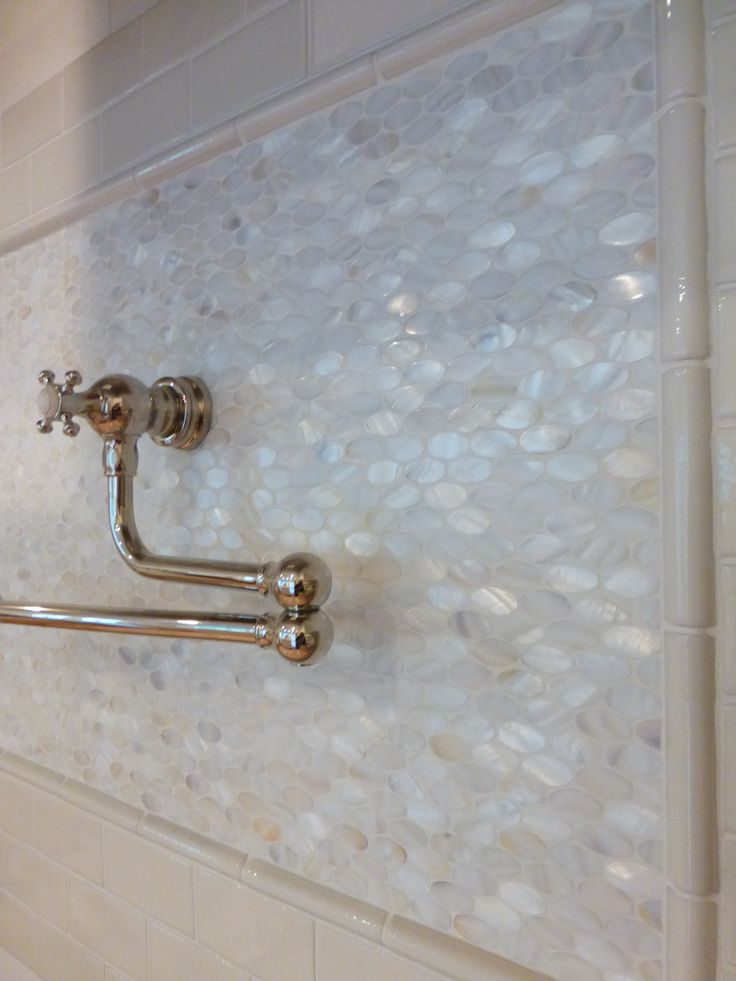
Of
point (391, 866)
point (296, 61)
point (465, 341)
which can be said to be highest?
point (296, 61)

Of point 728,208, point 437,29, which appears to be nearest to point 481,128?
point 437,29

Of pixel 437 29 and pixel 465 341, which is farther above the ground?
pixel 437 29

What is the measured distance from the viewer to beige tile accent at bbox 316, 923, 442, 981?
1.80 feet

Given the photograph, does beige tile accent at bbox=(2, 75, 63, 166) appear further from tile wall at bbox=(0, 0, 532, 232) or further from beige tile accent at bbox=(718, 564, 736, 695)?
beige tile accent at bbox=(718, 564, 736, 695)

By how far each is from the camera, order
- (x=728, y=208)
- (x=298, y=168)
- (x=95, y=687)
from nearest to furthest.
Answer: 1. (x=728, y=208)
2. (x=298, y=168)
3. (x=95, y=687)

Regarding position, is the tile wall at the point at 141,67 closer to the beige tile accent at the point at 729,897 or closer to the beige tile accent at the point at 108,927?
the beige tile accent at the point at 729,897

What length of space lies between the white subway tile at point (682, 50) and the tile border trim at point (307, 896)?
59 centimetres

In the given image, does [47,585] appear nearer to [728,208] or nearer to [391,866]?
[391,866]

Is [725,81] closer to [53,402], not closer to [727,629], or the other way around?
[727,629]

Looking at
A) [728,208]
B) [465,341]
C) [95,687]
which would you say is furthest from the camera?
[95,687]

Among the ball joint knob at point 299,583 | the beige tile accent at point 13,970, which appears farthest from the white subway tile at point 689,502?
the beige tile accent at point 13,970

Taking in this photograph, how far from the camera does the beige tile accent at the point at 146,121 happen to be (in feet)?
2.35

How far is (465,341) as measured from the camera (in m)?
0.53

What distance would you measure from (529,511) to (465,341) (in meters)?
0.13
